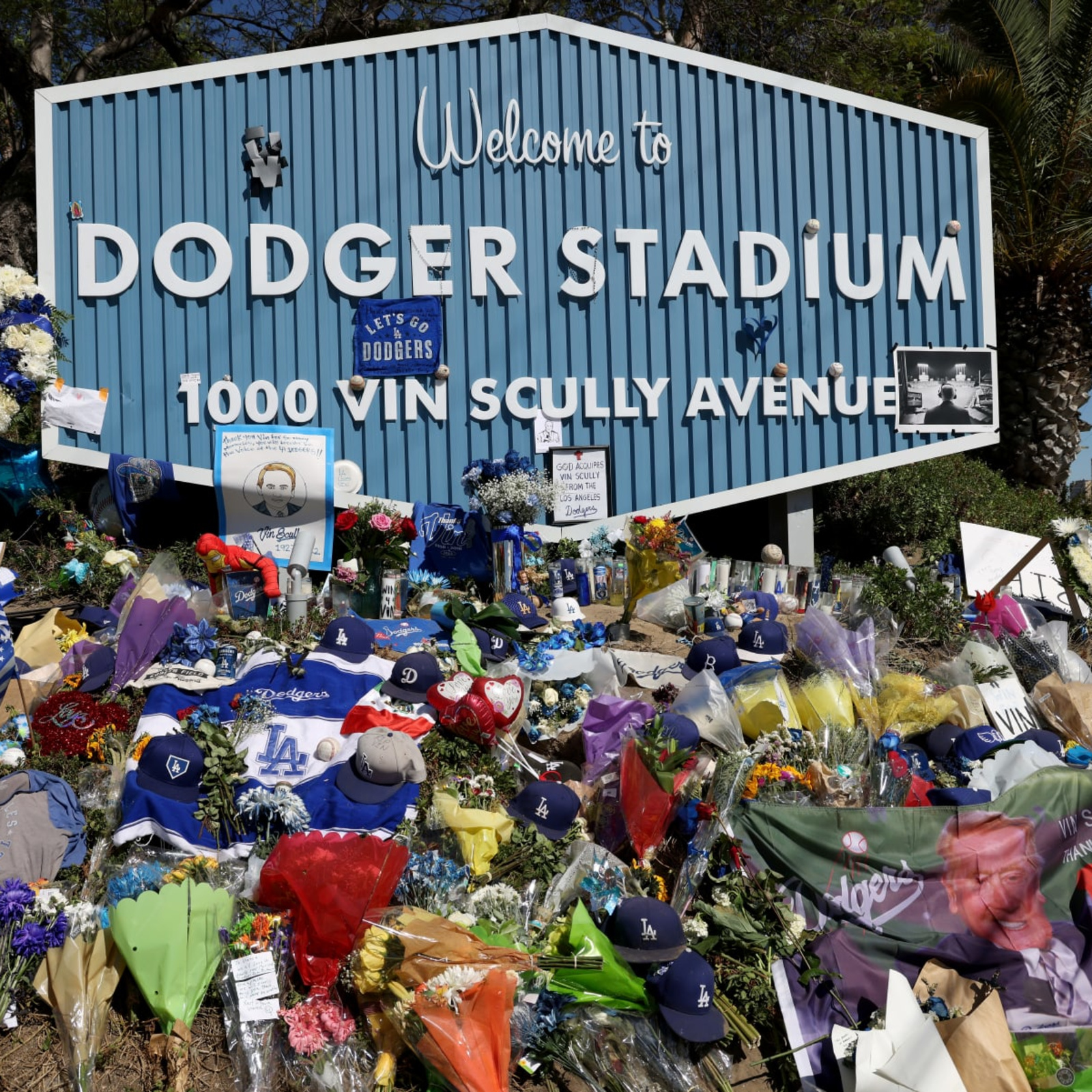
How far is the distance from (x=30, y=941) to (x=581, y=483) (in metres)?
6.00

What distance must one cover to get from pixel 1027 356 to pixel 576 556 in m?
6.66

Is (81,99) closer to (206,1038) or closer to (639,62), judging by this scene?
(639,62)

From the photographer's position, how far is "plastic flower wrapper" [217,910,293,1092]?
379 centimetres

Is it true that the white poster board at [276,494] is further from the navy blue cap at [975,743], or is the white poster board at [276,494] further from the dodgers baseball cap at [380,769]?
the navy blue cap at [975,743]

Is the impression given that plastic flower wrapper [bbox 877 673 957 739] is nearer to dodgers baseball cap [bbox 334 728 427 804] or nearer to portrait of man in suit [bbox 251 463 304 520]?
dodgers baseball cap [bbox 334 728 427 804]

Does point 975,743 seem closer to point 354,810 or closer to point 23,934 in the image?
point 354,810

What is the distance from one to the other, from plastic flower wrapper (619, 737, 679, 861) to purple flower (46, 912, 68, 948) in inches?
90.9

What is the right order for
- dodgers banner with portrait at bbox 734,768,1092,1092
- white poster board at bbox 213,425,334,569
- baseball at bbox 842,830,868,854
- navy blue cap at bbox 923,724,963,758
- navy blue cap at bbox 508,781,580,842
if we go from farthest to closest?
1. white poster board at bbox 213,425,334,569
2. navy blue cap at bbox 923,724,963,758
3. navy blue cap at bbox 508,781,580,842
4. baseball at bbox 842,830,868,854
5. dodgers banner with portrait at bbox 734,768,1092,1092

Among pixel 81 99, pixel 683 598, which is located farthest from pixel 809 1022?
pixel 81 99

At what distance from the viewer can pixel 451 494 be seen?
9016mm

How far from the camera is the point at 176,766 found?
471 cm

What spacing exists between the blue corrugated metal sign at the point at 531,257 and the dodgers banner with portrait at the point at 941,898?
5.02 meters

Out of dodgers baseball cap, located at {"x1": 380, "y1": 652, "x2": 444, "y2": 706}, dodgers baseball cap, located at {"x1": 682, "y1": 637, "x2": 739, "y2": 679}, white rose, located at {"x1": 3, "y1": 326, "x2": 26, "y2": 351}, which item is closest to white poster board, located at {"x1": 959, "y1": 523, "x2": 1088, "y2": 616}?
dodgers baseball cap, located at {"x1": 682, "y1": 637, "x2": 739, "y2": 679}

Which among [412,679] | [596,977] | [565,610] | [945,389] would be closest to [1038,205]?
[945,389]
